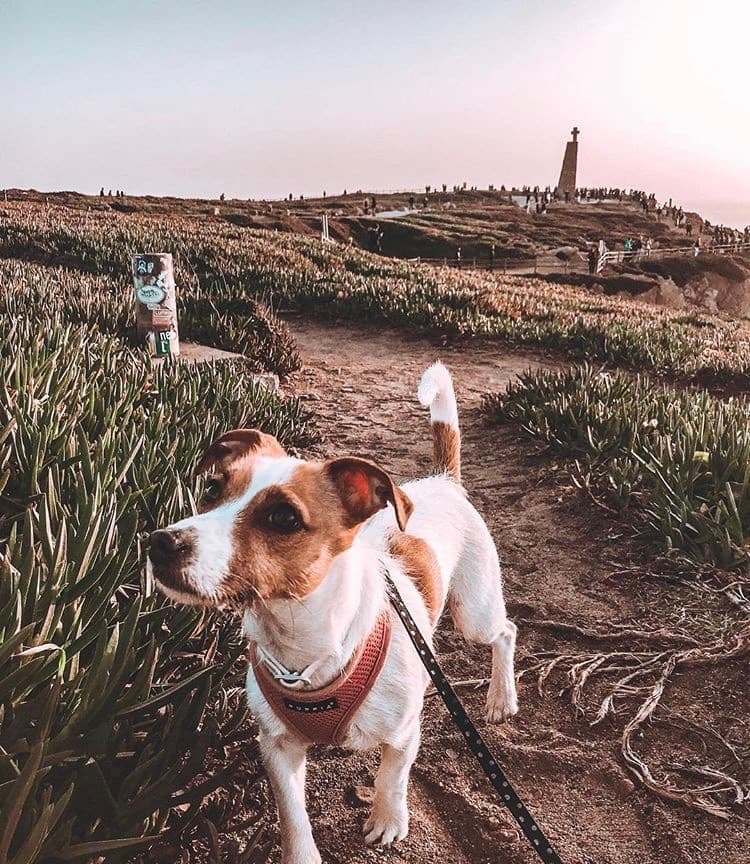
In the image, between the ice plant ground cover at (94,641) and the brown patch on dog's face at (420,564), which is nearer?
the ice plant ground cover at (94,641)

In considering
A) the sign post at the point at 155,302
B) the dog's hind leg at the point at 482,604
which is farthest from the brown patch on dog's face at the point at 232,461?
the sign post at the point at 155,302

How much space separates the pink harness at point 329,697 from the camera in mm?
1984

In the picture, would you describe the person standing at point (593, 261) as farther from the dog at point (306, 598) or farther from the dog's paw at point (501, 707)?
the dog at point (306, 598)

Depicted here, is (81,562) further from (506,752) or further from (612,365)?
(612,365)

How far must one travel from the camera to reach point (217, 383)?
6016 millimetres

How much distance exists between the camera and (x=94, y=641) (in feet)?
8.09

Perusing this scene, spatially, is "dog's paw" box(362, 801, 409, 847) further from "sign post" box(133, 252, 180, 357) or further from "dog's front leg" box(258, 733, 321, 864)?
"sign post" box(133, 252, 180, 357)

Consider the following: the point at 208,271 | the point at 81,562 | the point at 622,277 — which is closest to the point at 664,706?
the point at 81,562

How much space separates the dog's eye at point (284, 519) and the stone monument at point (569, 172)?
10165 centimetres

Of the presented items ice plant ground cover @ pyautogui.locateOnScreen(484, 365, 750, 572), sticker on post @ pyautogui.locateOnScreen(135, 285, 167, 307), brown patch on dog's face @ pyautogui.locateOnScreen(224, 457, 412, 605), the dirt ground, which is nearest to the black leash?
brown patch on dog's face @ pyautogui.locateOnScreen(224, 457, 412, 605)

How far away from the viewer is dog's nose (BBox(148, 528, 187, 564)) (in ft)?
5.22

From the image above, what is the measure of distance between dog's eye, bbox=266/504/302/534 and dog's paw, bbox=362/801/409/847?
1.11 meters

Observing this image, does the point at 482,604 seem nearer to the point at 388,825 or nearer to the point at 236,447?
the point at 388,825

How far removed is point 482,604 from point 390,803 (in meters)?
0.87
